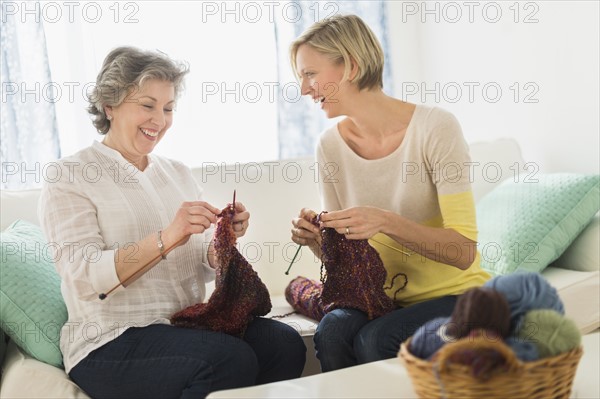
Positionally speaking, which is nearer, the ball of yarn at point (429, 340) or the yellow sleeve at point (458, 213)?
the ball of yarn at point (429, 340)

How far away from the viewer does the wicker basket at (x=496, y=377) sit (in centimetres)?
109

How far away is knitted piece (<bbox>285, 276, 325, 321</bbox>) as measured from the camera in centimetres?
209

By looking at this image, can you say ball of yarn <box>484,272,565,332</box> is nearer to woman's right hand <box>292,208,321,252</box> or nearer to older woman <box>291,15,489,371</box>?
older woman <box>291,15,489,371</box>

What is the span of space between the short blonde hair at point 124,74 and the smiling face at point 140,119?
0.7 inches

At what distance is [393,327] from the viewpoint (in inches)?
69.2

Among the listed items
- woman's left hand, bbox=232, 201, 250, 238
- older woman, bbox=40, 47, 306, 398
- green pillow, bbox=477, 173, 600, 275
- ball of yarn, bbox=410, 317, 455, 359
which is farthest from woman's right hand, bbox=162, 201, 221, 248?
green pillow, bbox=477, 173, 600, 275

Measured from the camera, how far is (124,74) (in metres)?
1.86

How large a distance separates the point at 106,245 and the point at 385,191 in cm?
72

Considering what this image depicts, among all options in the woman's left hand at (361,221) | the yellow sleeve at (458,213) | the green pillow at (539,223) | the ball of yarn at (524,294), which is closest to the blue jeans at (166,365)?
the woman's left hand at (361,221)

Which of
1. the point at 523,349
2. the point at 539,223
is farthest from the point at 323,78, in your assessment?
the point at 523,349

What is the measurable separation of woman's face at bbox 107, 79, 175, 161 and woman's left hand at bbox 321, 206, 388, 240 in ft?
1.67

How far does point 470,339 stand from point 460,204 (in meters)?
0.76

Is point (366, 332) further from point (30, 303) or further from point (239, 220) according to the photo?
point (30, 303)

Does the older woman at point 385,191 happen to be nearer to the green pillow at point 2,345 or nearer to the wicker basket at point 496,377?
the wicker basket at point 496,377
